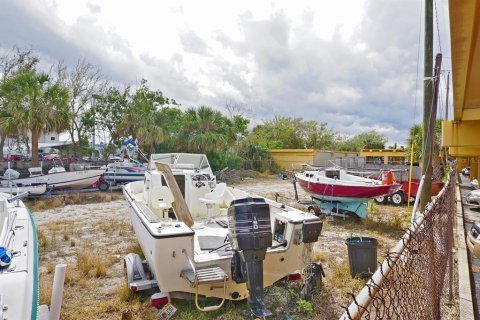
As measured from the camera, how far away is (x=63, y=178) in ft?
50.8

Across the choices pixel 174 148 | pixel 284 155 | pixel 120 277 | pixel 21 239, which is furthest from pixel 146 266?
pixel 284 155

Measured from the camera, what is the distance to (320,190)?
1104 centimetres

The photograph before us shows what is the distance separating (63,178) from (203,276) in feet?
44.7

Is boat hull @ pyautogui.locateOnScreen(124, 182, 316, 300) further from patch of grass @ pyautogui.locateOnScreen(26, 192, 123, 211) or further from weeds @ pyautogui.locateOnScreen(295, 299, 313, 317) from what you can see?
patch of grass @ pyautogui.locateOnScreen(26, 192, 123, 211)

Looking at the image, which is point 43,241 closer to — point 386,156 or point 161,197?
point 161,197

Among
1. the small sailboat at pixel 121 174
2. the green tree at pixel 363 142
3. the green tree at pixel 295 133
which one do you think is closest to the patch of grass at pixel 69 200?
the small sailboat at pixel 121 174

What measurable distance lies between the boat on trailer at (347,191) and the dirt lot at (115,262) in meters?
0.47

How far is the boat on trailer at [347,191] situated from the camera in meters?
10.1

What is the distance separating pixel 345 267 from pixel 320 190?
499cm

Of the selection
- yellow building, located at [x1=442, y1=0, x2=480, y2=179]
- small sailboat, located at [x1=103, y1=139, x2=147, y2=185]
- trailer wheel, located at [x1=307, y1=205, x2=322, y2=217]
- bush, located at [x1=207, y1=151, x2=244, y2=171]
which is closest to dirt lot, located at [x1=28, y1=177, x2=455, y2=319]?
trailer wheel, located at [x1=307, y1=205, x2=322, y2=217]

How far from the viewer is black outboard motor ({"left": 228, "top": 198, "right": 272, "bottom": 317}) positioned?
3766mm

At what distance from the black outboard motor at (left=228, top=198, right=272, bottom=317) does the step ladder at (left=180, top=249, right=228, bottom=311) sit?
42 centimetres

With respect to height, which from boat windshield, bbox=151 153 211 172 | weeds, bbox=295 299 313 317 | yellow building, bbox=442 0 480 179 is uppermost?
yellow building, bbox=442 0 480 179

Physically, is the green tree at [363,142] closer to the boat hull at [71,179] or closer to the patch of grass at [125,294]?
the boat hull at [71,179]
